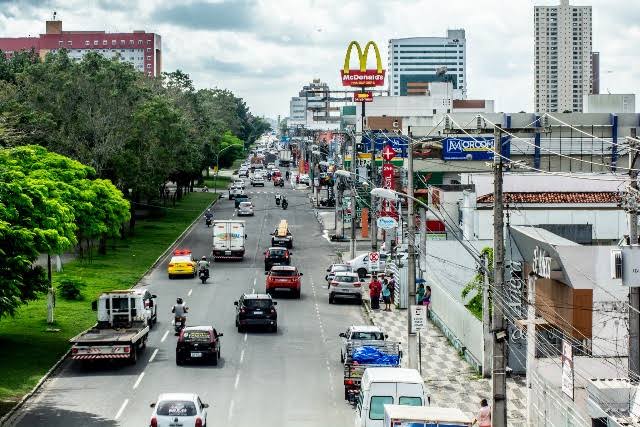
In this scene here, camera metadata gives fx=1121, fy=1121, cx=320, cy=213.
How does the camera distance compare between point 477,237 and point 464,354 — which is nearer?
point 464,354

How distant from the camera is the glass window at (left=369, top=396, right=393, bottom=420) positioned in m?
27.2

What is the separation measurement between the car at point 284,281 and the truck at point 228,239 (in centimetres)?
1564

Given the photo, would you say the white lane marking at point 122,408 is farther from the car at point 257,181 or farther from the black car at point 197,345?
the car at point 257,181

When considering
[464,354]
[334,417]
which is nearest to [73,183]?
[464,354]

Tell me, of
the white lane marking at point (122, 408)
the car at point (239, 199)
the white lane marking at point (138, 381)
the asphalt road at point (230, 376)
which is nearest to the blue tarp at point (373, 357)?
the asphalt road at point (230, 376)

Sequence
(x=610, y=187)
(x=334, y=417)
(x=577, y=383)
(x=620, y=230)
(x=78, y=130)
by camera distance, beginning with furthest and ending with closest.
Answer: (x=78, y=130) → (x=610, y=187) → (x=620, y=230) → (x=334, y=417) → (x=577, y=383)

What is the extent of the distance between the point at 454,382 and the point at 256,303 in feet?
42.3

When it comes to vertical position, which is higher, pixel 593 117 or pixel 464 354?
pixel 593 117

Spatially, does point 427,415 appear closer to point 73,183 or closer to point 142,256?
point 73,183

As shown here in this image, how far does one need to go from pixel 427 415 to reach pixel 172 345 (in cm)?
2219

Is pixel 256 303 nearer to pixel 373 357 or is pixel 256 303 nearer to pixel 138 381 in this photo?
pixel 138 381

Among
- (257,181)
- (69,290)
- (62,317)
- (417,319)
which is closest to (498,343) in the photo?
(417,319)

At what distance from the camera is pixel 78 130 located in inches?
3199

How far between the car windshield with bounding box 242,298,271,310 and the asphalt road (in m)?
1.12
